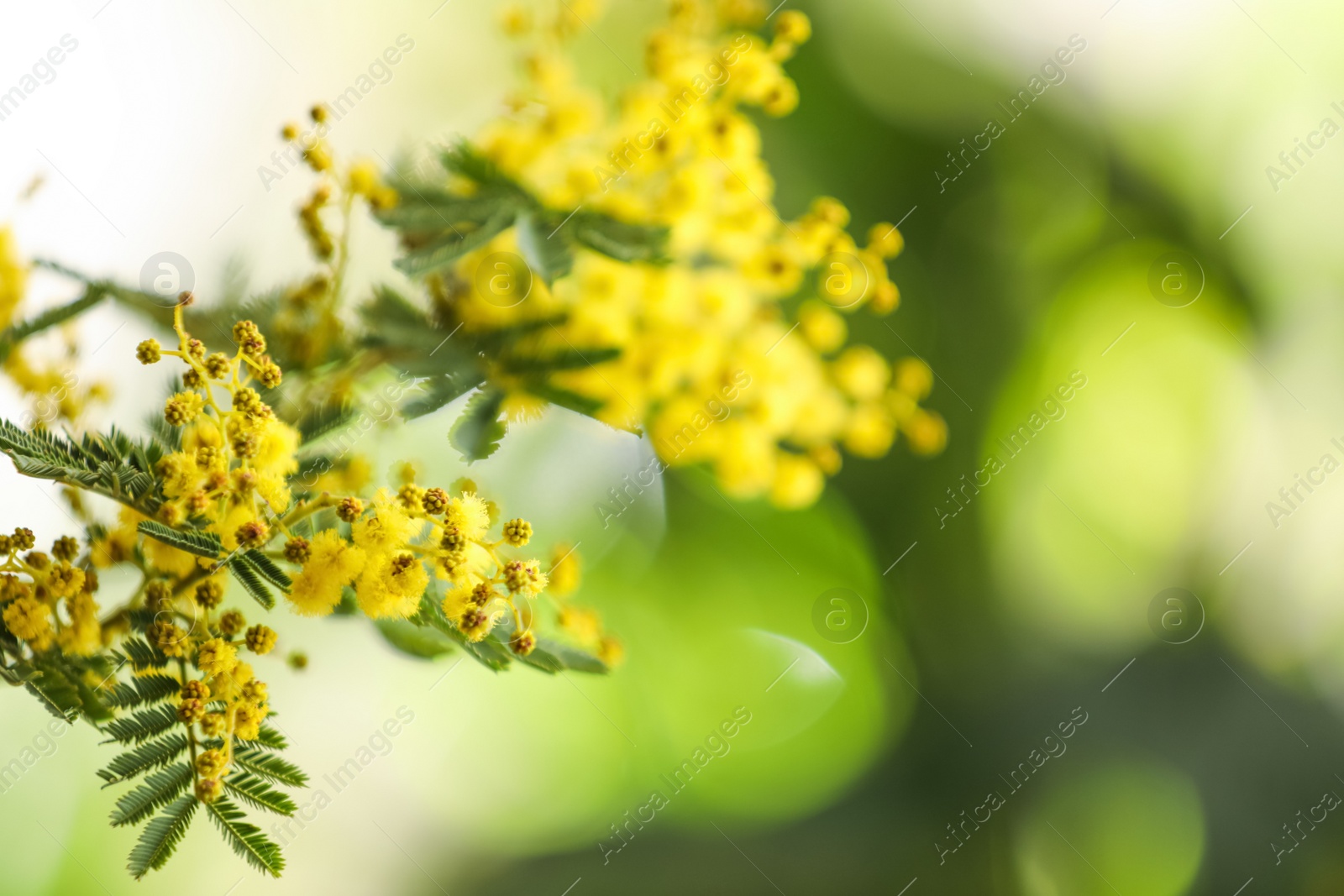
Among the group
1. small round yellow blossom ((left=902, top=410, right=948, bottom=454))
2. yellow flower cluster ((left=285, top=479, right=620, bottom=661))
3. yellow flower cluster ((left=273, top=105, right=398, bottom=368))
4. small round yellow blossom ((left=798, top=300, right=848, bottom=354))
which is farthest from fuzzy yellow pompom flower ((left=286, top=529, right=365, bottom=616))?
small round yellow blossom ((left=902, top=410, right=948, bottom=454))

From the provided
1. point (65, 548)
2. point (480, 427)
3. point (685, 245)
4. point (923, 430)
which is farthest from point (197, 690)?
point (923, 430)

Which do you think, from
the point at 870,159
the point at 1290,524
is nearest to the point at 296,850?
the point at 870,159

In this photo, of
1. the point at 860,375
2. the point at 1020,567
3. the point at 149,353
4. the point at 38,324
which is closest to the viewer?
the point at 149,353

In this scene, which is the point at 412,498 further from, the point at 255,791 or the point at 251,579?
the point at 255,791

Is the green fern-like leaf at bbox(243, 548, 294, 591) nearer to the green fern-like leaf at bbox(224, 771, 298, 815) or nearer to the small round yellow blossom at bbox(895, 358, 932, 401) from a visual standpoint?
the green fern-like leaf at bbox(224, 771, 298, 815)

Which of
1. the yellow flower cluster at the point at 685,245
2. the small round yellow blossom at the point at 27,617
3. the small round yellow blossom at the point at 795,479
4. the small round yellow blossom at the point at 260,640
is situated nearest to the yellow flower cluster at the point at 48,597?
the small round yellow blossom at the point at 27,617

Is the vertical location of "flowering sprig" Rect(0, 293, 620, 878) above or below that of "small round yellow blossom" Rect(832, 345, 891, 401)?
below

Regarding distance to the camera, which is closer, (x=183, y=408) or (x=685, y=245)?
(x=183, y=408)
